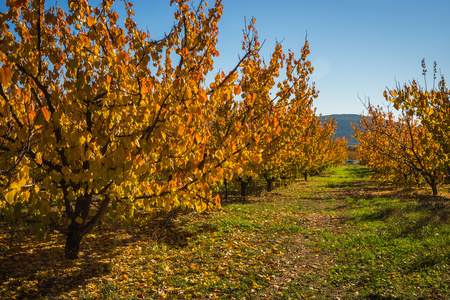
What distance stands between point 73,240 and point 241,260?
4.39m

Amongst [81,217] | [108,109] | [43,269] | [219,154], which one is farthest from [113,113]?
[43,269]

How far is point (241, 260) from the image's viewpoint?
714 cm

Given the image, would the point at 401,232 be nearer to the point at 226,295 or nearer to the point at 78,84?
the point at 226,295

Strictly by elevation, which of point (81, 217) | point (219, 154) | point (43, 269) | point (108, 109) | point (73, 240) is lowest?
point (43, 269)

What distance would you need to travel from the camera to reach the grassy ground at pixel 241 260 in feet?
17.7

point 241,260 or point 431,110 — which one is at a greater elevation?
point 431,110

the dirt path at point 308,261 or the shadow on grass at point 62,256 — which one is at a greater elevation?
the shadow on grass at point 62,256

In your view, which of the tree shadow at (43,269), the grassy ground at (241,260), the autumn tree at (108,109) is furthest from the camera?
the grassy ground at (241,260)

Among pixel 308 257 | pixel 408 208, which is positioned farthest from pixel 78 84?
pixel 408 208

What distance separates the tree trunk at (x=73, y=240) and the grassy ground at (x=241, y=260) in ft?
0.68

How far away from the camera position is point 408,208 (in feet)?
38.9

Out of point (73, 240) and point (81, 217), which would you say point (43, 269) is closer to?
point (73, 240)

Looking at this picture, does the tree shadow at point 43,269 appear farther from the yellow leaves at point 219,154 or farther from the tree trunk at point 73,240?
the yellow leaves at point 219,154

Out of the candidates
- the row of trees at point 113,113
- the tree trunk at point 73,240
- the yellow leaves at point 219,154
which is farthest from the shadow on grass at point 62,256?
the yellow leaves at point 219,154
